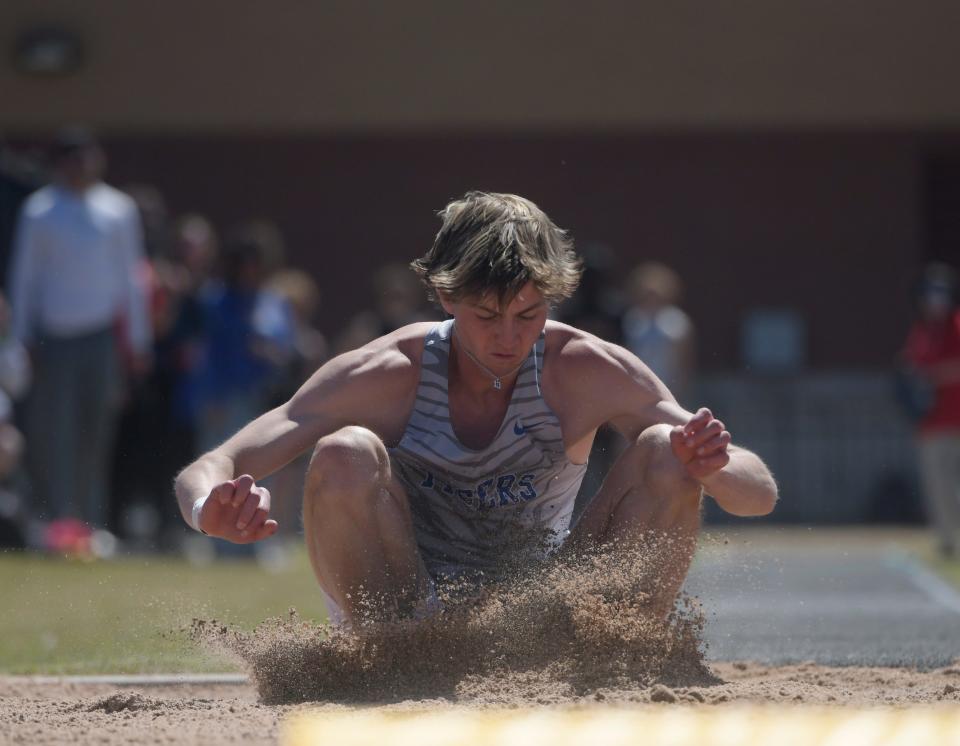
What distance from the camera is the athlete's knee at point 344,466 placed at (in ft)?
15.6

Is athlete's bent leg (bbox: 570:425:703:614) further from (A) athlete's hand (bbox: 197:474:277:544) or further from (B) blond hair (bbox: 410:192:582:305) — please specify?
(A) athlete's hand (bbox: 197:474:277:544)

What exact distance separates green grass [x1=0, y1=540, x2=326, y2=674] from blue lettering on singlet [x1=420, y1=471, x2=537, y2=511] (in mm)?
789

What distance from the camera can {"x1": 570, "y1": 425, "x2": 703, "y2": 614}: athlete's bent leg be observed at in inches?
194

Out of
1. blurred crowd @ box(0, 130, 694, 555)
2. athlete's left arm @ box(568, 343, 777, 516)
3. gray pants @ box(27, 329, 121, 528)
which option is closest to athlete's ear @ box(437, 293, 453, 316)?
athlete's left arm @ box(568, 343, 777, 516)

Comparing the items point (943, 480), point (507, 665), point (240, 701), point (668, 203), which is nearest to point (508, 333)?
point (507, 665)

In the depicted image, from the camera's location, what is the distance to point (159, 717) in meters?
4.60

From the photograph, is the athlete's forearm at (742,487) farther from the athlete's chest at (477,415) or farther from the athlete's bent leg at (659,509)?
the athlete's chest at (477,415)

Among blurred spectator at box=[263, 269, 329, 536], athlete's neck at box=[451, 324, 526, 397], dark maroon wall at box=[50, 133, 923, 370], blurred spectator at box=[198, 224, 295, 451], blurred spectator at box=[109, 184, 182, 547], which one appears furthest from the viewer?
dark maroon wall at box=[50, 133, 923, 370]

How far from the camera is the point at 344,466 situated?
4.75 m

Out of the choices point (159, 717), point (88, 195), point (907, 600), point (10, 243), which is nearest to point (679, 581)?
point (159, 717)

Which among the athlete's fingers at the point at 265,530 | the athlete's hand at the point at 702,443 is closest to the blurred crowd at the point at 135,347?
the athlete's hand at the point at 702,443

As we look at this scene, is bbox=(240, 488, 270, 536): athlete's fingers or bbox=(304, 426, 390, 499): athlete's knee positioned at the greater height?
bbox=(304, 426, 390, 499): athlete's knee

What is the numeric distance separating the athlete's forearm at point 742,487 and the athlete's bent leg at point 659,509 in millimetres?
68

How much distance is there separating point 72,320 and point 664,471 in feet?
21.3
